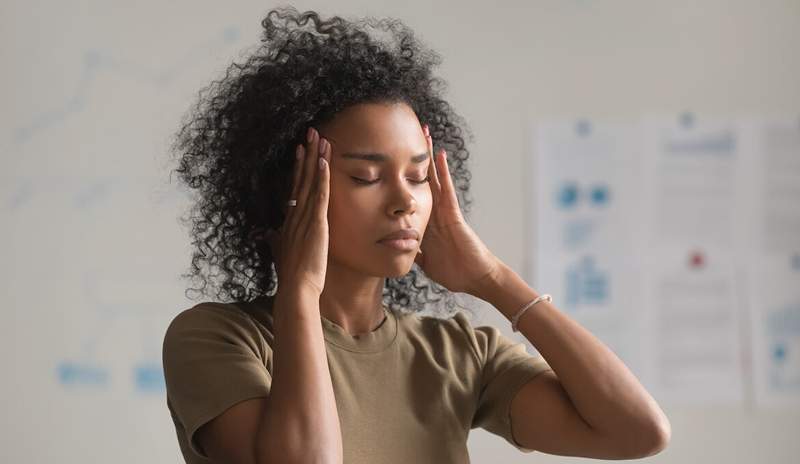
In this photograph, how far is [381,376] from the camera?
1.33 metres

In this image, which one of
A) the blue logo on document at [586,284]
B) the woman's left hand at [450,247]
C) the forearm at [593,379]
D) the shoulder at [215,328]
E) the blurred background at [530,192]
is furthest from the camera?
the blue logo on document at [586,284]

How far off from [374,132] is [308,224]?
5.7 inches

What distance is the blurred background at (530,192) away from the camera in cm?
237

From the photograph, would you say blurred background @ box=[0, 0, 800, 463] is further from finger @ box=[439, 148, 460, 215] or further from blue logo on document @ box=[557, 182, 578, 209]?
finger @ box=[439, 148, 460, 215]

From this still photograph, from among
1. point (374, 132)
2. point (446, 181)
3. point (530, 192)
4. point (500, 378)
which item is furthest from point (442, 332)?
point (530, 192)

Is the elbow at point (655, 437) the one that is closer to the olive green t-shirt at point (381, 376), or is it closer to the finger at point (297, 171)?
the olive green t-shirt at point (381, 376)

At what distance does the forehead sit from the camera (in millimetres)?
1287

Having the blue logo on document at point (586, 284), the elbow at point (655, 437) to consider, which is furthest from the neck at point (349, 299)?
the blue logo on document at point (586, 284)

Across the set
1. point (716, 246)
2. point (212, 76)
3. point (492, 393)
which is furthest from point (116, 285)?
point (716, 246)

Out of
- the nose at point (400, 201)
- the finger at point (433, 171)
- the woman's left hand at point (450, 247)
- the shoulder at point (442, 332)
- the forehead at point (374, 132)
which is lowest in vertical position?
the shoulder at point (442, 332)

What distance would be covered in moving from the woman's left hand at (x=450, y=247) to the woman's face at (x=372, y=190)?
0.13 meters

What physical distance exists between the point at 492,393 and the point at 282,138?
459 mm

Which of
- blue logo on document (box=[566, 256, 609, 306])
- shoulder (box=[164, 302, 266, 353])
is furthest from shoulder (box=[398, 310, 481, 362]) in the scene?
blue logo on document (box=[566, 256, 609, 306])

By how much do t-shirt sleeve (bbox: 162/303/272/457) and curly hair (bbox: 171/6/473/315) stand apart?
13cm
